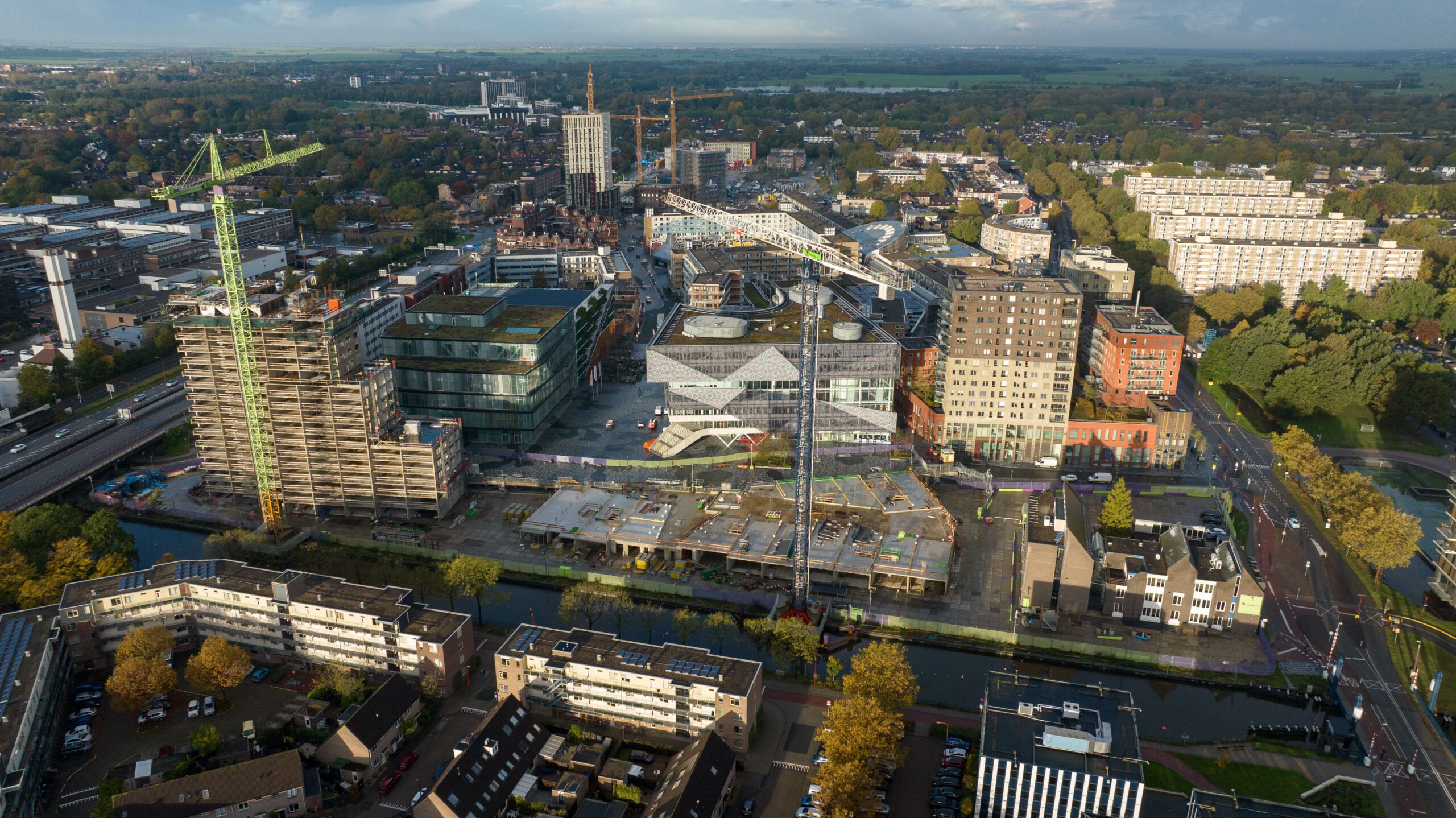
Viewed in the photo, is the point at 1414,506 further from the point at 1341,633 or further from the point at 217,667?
the point at 217,667

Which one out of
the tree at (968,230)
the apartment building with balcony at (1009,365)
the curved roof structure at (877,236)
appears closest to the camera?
the apartment building with balcony at (1009,365)

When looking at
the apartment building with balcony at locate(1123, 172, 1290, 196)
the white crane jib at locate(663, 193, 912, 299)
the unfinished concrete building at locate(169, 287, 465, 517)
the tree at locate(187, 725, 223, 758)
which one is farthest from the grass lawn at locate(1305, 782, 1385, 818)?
the apartment building with balcony at locate(1123, 172, 1290, 196)

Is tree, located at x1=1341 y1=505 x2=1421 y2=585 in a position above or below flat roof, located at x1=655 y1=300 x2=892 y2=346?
below

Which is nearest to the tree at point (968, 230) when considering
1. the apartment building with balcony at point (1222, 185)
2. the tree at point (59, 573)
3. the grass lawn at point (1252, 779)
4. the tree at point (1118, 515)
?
the apartment building with balcony at point (1222, 185)

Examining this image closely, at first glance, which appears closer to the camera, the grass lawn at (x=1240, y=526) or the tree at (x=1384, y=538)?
the tree at (x=1384, y=538)

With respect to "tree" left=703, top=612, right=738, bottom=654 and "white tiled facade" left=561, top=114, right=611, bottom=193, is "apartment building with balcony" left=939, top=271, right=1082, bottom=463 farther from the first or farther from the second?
"white tiled facade" left=561, top=114, right=611, bottom=193

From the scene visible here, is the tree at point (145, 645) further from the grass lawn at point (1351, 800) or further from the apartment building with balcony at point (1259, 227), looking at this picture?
the apartment building with balcony at point (1259, 227)

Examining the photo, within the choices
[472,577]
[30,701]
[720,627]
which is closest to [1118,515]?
[720,627]
